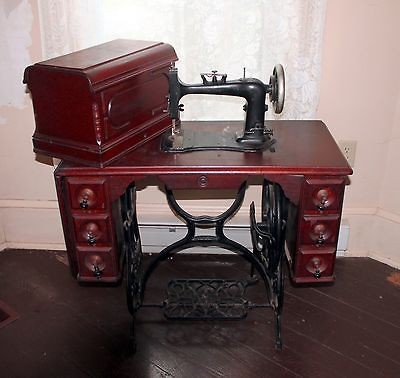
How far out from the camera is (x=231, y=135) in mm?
1909

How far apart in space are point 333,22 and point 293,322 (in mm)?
1197

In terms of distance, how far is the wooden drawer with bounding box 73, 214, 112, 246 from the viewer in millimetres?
1824

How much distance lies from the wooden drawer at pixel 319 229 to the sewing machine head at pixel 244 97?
31cm

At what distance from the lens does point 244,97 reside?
179 cm

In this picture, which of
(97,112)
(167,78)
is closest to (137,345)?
(97,112)

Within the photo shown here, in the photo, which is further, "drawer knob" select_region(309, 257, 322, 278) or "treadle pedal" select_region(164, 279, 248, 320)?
"treadle pedal" select_region(164, 279, 248, 320)

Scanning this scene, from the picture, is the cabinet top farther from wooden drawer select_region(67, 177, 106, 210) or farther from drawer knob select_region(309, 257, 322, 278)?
drawer knob select_region(309, 257, 322, 278)

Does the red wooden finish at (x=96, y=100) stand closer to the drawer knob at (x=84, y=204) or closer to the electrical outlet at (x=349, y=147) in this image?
the drawer knob at (x=84, y=204)

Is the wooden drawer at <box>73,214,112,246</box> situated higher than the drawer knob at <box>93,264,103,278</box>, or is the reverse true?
the wooden drawer at <box>73,214,112,246</box>

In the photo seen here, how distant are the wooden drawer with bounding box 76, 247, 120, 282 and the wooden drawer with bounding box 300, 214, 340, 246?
0.71m

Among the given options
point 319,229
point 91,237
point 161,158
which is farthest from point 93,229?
point 319,229

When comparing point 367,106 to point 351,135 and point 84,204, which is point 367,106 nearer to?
point 351,135

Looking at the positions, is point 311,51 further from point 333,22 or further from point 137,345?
point 137,345

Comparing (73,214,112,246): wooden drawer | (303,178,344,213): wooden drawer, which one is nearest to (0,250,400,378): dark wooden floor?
(73,214,112,246): wooden drawer
